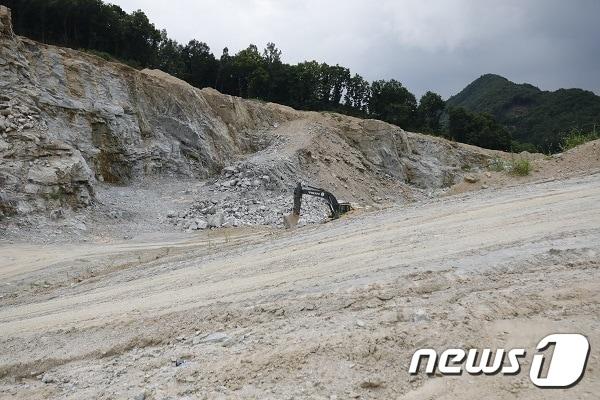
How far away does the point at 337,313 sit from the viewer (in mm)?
4453

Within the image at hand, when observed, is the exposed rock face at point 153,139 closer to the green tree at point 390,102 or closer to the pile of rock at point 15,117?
the pile of rock at point 15,117

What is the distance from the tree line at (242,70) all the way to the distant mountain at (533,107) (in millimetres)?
13113

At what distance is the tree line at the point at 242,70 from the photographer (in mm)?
38562

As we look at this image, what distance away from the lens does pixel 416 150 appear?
36.2 metres

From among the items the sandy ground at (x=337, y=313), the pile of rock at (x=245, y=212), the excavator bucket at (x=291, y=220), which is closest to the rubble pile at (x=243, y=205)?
the pile of rock at (x=245, y=212)

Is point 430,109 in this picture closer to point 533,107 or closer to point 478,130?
point 478,130

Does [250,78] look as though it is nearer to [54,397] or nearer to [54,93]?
[54,93]

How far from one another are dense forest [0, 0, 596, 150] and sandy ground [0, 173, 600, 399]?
33.8 meters

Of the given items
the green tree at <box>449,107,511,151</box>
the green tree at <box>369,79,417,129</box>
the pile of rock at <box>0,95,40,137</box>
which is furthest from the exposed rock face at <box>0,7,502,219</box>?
the green tree at <box>449,107,511,151</box>

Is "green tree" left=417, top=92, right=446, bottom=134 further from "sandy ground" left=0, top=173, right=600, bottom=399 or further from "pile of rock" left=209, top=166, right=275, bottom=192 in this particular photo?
"sandy ground" left=0, top=173, right=600, bottom=399


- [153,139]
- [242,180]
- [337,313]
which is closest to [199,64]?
[153,139]

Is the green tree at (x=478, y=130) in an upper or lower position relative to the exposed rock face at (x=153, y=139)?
upper

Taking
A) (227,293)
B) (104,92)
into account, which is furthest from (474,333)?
(104,92)

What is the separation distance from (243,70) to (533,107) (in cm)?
5498
